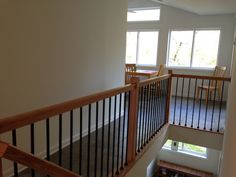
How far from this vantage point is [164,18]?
650 cm

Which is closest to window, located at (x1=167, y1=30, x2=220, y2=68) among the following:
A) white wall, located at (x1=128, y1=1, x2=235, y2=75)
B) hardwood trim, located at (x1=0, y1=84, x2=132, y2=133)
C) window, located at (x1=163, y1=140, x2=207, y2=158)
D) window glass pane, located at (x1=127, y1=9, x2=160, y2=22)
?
white wall, located at (x1=128, y1=1, x2=235, y2=75)

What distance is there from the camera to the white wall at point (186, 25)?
18.9ft

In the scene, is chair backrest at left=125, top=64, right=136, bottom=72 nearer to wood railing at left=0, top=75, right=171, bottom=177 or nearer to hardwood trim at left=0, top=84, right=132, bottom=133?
wood railing at left=0, top=75, right=171, bottom=177

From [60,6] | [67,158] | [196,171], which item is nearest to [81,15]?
[60,6]

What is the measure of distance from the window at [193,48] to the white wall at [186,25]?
0.16 metres

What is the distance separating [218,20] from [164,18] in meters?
1.46

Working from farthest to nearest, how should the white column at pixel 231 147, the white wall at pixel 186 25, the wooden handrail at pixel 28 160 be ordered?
the white wall at pixel 186 25 < the white column at pixel 231 147 < the wooden handrail at pixel 28 160

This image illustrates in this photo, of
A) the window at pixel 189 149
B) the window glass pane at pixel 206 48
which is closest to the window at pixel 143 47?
the window glass pane at pixel 206 48

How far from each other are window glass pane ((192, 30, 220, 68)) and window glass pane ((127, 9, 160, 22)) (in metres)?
1.31

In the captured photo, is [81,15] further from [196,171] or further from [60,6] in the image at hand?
[196,171]

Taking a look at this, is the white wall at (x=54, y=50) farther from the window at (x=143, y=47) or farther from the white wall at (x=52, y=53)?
the window at (x=143, y=47)

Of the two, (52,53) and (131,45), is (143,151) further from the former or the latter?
(131,45)

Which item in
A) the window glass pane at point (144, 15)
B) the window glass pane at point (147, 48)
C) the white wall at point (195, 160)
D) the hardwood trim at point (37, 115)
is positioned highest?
the window glass pane at point (144, 15)

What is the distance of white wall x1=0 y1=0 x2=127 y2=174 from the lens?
2.12 meters
